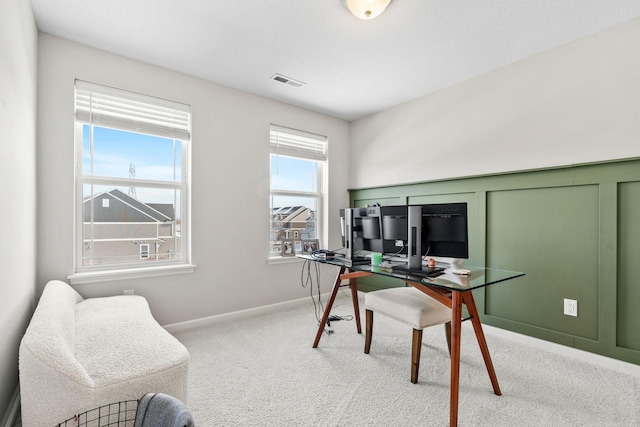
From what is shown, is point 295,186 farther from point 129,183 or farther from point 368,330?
point 368,330

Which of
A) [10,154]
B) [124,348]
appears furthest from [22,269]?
[124,348]

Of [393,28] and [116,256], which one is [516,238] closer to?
[393,28]

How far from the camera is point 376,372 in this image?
7.13 ft

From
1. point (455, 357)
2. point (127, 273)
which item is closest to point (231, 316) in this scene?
point (127, 273)

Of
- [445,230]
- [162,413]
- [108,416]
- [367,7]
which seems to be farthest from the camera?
[445,230]

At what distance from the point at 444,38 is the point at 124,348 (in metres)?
2.99

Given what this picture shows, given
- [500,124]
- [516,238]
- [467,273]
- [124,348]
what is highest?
[500,124]

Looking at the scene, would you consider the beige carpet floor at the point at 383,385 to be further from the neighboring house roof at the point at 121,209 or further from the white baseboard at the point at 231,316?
the neighboring house roof at the point at 121,209

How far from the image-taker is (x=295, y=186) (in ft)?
13.0

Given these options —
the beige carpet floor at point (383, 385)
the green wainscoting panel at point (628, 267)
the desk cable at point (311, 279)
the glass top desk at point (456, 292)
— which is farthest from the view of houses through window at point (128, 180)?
the green wainscoting panel at point (628, 267)

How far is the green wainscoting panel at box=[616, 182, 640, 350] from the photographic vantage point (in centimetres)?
214

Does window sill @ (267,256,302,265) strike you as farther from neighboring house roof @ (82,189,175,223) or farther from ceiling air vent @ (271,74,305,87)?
ceiling air vent @ (271,74,305,87)

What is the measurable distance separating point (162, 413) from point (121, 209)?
223 cm

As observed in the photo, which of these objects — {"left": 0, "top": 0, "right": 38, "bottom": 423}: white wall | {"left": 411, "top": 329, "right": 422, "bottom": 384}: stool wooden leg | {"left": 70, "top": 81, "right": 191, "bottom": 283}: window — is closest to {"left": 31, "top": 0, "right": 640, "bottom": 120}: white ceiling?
{"left": 70, "top": 81, "right": 191, "bottom": 283}: window
